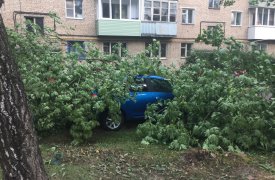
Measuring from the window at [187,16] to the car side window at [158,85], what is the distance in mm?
19186

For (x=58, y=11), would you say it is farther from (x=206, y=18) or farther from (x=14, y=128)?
(x=14, y=128)

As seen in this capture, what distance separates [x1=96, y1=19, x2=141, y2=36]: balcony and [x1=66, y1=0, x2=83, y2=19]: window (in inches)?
57.0

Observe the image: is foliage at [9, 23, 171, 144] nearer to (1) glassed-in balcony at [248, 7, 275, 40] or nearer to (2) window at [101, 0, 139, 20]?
(2) window at [101, 0, 139, 20]

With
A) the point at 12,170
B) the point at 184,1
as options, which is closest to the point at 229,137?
the point at 12,170

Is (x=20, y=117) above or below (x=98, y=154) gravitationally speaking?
above

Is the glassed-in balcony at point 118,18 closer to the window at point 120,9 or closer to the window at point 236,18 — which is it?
the window at point 120,9

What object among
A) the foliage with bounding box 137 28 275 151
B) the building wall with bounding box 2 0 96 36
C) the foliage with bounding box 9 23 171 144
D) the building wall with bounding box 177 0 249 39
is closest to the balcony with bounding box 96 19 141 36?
the building wall with bounding box 2 0 96 36

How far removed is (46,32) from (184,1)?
1986 cm

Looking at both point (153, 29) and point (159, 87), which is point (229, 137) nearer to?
point (159, 87)

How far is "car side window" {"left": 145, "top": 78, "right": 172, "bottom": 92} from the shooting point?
8.38 meters

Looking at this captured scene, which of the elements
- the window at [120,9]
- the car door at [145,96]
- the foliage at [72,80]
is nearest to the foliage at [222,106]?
the car door at [145,96]

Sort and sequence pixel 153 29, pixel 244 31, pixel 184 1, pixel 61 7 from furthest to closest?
1. pixel 244 31
2. pixel 184 1
3. pixel 153 29
4. pixel 61 7

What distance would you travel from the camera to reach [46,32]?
8.30 metres

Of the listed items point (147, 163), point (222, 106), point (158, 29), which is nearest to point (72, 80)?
point (147, 163)
